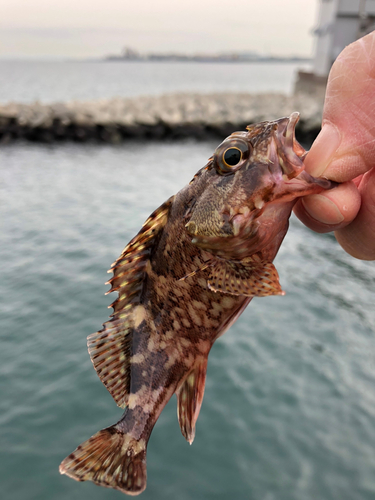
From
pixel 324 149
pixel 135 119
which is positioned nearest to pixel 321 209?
pixel 324 149

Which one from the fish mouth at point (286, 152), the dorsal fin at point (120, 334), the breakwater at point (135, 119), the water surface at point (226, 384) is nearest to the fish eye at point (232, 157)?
the fish mouth at point (286, 152)

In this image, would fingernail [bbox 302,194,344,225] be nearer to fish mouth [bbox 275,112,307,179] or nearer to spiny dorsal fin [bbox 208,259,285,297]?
fish mouth [bbox 275,112,307,179]

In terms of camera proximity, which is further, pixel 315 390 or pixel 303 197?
pixel 315 390

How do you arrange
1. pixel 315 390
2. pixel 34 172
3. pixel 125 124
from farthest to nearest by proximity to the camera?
Answer: pixel 125 124 → pixel 34 172 → pixel 315 390

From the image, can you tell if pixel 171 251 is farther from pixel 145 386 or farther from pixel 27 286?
pixel 27 286

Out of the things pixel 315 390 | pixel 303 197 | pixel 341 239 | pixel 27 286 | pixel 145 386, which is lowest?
pixel 27 286

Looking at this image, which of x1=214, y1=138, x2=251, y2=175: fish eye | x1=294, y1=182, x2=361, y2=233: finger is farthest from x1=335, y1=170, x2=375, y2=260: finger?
x1=214, y1=138, x2=251, y2=175: fish eye

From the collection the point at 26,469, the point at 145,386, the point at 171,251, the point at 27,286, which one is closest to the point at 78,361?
the point at 26,469
